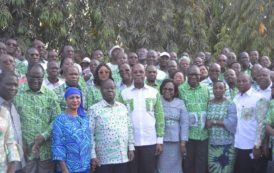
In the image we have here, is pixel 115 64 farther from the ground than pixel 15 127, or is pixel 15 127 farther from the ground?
pixel 115 64

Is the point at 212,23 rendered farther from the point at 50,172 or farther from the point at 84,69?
the point at 50,172

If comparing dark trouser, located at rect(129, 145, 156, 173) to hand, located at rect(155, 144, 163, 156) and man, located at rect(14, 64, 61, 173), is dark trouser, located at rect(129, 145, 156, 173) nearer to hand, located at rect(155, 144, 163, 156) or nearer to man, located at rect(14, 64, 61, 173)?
hand, located at rect(155, 144, 163, 156)

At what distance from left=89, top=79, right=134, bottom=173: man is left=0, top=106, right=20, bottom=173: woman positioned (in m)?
1.25

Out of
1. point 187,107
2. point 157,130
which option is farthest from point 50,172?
point 187,107

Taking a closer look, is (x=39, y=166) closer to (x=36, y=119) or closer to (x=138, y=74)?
(x=36, y=119)

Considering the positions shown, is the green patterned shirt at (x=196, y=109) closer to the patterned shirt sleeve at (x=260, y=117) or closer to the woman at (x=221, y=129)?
the woman at (x=221, y=129)

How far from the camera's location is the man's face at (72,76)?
19.3ft

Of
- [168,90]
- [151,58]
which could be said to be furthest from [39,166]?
[151,58]

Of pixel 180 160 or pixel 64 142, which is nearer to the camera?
pixel 64 142

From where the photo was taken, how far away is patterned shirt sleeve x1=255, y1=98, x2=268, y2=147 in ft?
18.9

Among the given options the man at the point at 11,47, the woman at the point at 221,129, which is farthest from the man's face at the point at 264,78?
the man at the point at 11,47

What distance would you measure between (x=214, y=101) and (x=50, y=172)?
2.38 metres

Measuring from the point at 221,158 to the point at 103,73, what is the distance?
6.36ft

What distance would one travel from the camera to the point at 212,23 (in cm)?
1581
